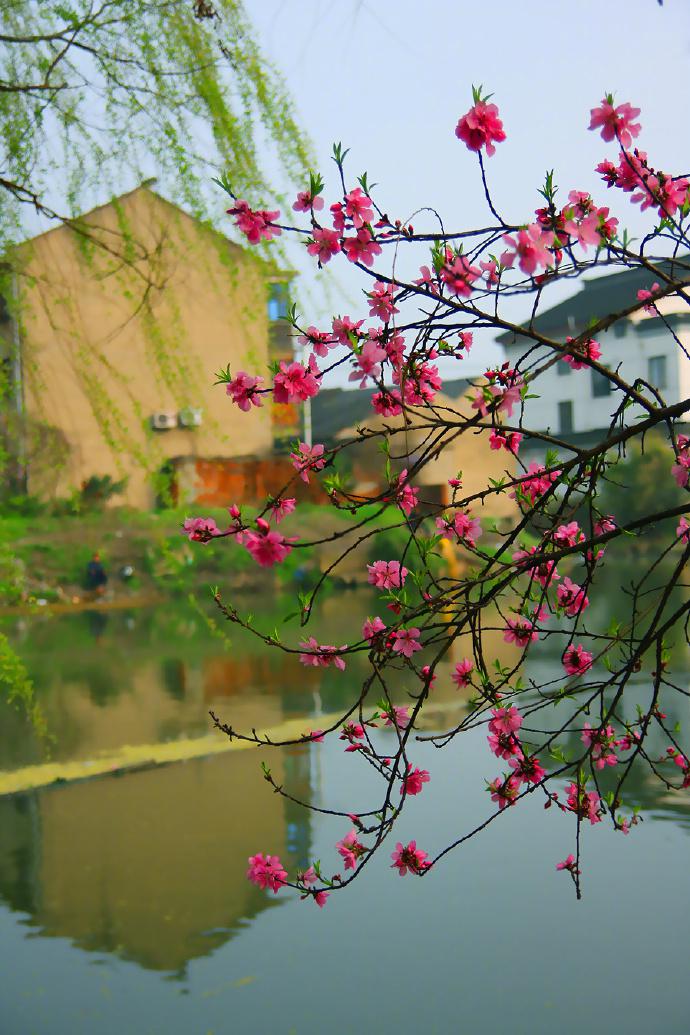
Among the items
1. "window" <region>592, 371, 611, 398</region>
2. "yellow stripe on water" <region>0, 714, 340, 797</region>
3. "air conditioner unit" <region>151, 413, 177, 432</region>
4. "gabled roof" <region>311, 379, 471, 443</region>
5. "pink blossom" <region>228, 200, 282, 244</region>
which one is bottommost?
"yellow stripe on water" <region>0, 714, 340, 797</region>

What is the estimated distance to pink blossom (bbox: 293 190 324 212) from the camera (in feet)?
3.06

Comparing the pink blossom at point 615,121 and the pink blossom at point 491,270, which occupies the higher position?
the pink blossom at point 615,121

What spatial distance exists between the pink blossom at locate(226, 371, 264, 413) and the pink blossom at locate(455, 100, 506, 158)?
0.28m

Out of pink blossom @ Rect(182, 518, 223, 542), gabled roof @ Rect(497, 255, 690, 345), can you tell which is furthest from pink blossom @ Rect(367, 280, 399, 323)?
gabled roof @ Rect(497, 255, 690, 345)

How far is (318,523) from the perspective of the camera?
682 centimetres

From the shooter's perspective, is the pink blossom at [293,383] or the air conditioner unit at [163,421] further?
the air conditioner unit at [163,421]

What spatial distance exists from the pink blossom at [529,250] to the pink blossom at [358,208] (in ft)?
0.70

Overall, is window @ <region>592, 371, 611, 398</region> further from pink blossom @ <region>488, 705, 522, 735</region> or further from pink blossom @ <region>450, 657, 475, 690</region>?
pink blossom @ <region>488, 705, 522, 735</region>

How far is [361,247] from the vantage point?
0.96 metres

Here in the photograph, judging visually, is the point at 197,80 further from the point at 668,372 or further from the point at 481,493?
the point at 668,372

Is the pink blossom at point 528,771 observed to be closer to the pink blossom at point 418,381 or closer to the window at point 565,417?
the pink blossom at point 418,381

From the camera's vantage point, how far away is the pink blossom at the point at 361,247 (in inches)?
37.7

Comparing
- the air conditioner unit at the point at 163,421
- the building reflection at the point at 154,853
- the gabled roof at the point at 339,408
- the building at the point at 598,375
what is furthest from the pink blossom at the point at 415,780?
the gabled roof at the point at 339,408

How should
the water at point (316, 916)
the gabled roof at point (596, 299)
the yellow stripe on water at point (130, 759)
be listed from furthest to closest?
1. the gabled roof at point (596, 299)
2. the yellow stripe on water at point (130, 759)
3. the water at point (316, 916)
